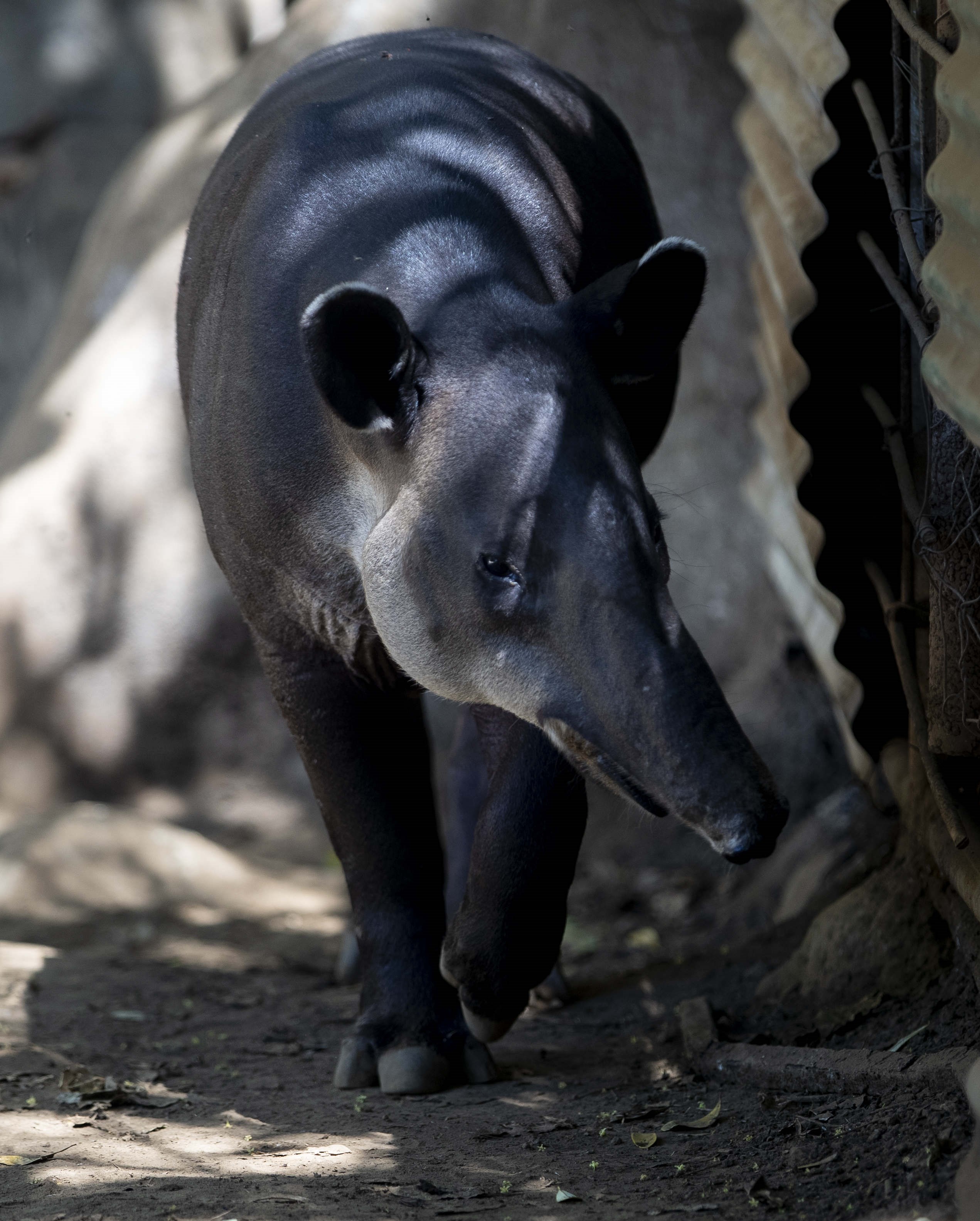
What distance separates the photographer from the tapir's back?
3.46 metres

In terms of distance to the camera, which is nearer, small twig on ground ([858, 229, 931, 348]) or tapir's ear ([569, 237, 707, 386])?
tapir's ear ([569, 237, 707, 386])

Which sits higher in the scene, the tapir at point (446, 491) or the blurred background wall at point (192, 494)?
the tapir at point (446, 491)

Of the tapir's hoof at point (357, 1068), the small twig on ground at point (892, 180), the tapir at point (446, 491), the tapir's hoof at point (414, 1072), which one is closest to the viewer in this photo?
the tapir at point (446, 491)

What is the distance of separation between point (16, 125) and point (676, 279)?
9143mm

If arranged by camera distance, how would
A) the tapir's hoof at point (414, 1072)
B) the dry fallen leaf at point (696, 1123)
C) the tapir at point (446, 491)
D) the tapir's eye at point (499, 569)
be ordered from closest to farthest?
the tapir at point (446, 491), the tapir's eye at point (499, 569), the dry fallen leaf at point (696, 1123), the tapir's hoof at point (414, 1072)

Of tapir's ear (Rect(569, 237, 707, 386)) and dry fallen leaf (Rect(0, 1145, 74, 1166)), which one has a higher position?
tapir's ear (Rect(569, 237, 707, 386))

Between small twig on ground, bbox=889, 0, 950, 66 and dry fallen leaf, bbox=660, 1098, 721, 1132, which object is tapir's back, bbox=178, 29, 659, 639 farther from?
dry fallen leaf, bbox=660, 1098, 721, 1132

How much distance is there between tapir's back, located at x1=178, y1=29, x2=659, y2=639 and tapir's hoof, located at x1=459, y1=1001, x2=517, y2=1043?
1087 mm

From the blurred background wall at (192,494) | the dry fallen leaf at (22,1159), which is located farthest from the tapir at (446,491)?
the blurred background wall at (192,494)

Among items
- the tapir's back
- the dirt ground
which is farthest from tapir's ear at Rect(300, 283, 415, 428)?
the dirt ground

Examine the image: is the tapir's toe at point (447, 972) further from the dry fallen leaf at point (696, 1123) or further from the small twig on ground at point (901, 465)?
the small twig on ground at point (901, 465)

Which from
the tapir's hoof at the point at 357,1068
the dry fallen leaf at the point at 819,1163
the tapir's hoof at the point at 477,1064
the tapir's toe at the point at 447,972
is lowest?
the tapir's hoof at the point at 477,1064

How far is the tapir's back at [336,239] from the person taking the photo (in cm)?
346

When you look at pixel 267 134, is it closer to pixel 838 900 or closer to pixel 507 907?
pixel 507 907
